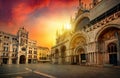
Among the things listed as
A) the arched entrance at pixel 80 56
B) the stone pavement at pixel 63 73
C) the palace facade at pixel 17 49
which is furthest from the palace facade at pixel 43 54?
the stone pavement at pixel 63 73

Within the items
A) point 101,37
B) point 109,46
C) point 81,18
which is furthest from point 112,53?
point 81,18

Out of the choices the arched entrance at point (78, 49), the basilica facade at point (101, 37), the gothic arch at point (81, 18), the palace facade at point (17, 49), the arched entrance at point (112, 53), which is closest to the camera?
the basilica facade at point (101, 37)

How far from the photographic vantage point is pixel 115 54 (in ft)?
71.7

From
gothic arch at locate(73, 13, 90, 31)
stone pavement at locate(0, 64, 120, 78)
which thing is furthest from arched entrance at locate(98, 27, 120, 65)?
gothic arch at locate(73, 13, 90, 31)

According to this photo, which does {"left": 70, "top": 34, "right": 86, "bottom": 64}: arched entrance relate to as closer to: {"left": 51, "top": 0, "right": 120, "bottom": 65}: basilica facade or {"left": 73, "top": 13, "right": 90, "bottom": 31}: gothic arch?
{"left": 51, "top": 0, "right": 120, "bottom": 65}: basilica facade

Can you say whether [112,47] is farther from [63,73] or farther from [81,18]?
[81,18]

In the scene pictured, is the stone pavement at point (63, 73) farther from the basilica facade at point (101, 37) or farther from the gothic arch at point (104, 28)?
the gothic arch at point (104, 28)

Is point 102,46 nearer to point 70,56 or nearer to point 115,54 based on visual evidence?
point 115,54

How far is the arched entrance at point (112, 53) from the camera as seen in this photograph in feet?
71.7

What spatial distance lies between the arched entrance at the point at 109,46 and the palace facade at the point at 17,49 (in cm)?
4698

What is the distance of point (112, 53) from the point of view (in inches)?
880

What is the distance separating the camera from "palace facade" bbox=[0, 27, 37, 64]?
2270 inches

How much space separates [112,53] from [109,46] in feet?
5.11

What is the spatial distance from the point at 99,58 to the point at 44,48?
205ft
